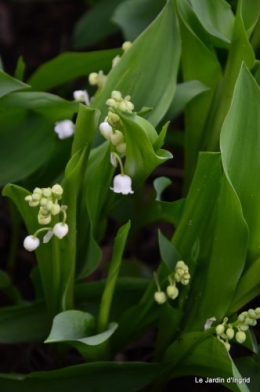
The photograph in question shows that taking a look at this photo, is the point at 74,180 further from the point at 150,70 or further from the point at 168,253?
the point at 150,70

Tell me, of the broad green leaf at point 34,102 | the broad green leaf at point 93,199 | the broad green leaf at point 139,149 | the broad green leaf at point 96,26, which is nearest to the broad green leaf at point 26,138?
the broad green leaf at point 34,102

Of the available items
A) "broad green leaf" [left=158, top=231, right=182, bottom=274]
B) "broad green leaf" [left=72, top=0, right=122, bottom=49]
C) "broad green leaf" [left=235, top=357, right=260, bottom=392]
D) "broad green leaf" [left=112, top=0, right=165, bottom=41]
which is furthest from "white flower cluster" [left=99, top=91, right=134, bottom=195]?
"broad green leaf" [left=72, top=0, right=122, bottom=49]

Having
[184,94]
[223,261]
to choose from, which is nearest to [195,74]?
[184,94]

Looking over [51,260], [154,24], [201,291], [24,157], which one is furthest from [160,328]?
[154,24]

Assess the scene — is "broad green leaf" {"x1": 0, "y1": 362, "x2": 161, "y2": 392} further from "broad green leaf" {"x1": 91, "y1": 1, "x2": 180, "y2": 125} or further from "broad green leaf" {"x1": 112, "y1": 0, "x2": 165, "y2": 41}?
"broad green leaf" {"x1": 112, "y1": 0, "x2": 165, "y2": 41}

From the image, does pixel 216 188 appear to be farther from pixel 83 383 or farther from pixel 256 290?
pixel 83 383

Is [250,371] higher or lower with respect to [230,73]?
lower

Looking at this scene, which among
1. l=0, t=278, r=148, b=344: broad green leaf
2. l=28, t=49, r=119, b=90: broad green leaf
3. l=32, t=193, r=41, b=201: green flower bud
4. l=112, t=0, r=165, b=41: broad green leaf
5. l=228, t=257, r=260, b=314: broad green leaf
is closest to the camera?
l=32, t=193, r=41, b=201: green flower bud

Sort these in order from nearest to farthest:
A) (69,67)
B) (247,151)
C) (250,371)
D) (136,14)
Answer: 1. (247,151)
2. (250,371)
3. (69,67)
4. (136,14)
